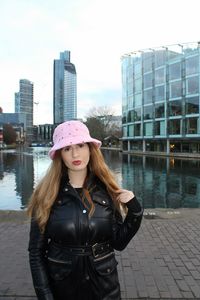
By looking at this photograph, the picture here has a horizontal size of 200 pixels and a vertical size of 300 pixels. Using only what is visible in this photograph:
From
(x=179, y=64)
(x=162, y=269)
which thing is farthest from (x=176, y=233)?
(x=179, y=64)

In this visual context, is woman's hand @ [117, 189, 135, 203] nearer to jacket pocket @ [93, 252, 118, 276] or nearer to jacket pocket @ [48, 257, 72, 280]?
jacket pocket @ [93, 252, 118, 276]

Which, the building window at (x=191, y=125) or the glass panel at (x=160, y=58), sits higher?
the glass panel at (x=160, y=58)

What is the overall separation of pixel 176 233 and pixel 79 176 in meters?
5.73

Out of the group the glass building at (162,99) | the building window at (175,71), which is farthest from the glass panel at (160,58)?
the building window at (175,71)

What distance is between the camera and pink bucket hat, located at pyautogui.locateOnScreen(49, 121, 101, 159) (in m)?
2.47

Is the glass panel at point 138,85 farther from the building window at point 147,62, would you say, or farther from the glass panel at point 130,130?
the glass panel at point 130,130

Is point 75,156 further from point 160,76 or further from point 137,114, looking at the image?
point 137,114

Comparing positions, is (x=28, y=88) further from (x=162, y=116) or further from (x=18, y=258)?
(x=18, y=258)

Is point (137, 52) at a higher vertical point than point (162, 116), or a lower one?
higher

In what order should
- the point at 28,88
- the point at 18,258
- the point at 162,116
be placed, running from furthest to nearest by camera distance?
the point at 28,88 → the point at 162,116 → the point at 18,258

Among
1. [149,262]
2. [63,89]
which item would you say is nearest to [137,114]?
[63,89]

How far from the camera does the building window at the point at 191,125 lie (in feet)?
195

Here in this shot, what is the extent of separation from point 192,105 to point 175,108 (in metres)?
4.39

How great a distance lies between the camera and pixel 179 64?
6400cm
